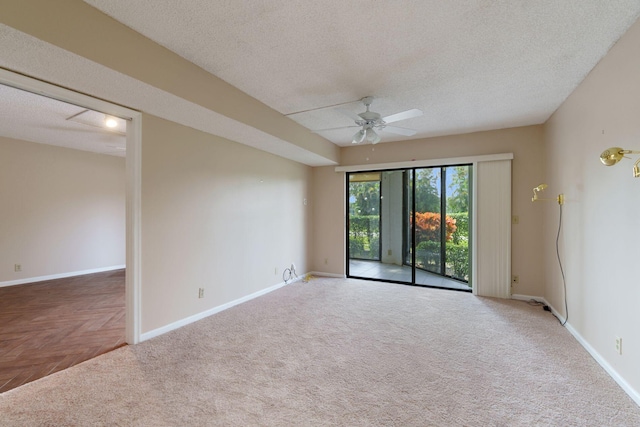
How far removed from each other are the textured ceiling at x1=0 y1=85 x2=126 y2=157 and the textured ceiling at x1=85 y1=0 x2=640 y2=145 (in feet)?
7.31

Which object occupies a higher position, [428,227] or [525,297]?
[428,227]

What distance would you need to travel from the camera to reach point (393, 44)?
2.22 m

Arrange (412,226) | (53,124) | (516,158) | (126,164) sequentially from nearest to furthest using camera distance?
1. (126,164)
2. (53,124)
3. (516,158)
4. (412,226)

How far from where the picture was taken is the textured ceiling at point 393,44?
6.03ft

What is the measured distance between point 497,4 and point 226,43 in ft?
6.48

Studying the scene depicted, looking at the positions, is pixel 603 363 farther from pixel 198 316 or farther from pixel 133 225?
pixel 133 225

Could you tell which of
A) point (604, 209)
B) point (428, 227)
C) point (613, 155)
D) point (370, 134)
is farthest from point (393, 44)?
point (428, 227)

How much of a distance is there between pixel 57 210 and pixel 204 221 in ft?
13.6

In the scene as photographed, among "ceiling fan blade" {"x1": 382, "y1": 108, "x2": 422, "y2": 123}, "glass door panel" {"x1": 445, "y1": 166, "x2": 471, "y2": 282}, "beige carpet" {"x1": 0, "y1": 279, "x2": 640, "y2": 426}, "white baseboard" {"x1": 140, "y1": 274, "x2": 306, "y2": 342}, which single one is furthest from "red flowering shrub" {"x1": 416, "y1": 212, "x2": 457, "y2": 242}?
"white baseboard" {"x1": 140, "y1": 274, "x2": 306, "y2": 342}

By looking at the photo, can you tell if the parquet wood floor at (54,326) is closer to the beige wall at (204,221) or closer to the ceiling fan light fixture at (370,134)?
the beige wall at (204,221)

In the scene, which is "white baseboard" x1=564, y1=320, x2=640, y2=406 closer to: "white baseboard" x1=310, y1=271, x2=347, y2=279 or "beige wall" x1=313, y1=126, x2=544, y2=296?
"beige wall" x1=313, y1=126, x2=544, y2=296

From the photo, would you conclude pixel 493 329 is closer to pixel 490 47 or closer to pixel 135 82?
pixel 490 47

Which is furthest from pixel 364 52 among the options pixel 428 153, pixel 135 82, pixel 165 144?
pixel 428 153

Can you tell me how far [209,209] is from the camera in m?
3.55
